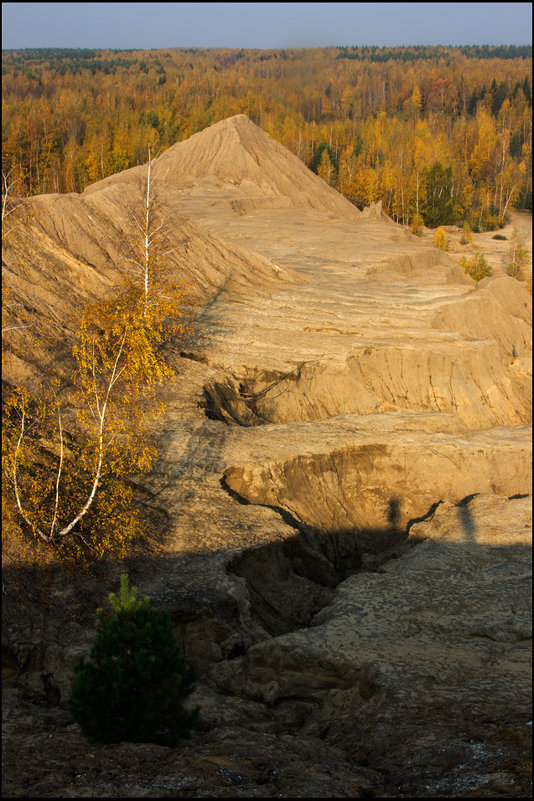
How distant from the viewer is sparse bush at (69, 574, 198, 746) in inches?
321

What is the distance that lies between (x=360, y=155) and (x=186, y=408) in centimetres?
6292

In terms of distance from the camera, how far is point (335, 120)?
269 feet

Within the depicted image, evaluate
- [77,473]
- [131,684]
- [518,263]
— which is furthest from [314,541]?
[518,263]

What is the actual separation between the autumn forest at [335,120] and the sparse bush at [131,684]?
44448 millimetres

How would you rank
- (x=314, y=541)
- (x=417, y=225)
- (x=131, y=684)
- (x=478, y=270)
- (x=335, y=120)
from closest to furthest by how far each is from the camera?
1. (x=131, y=684)
2. (x=314, y=541)
3. (x=478, y=270)
4. (x=417, y=225)
5. (x=335, y=120)

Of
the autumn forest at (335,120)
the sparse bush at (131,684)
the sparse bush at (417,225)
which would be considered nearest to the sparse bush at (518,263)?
the sparse bush at (417,225)

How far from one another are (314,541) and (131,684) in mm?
8674

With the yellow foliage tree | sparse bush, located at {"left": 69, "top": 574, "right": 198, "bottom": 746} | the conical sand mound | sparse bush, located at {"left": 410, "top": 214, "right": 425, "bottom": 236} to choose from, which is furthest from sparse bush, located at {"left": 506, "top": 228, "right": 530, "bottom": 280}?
sparse bush, located at {"left": 69, "top": 574, "right": 198, "bottom": 746}

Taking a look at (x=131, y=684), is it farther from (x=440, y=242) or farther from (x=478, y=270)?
(x=440, y=242)

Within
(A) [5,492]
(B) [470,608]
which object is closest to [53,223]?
(A) [5,492]

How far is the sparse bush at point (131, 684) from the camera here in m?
8.15

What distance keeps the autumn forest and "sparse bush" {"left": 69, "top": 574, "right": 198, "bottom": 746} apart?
44448mm

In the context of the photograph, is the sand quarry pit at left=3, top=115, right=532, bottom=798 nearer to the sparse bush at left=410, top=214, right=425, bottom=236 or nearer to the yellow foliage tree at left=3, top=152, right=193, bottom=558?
the yellow foliage tree at left=3, top=152, right=193, bottom=558

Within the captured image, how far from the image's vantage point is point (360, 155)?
76312 mm
